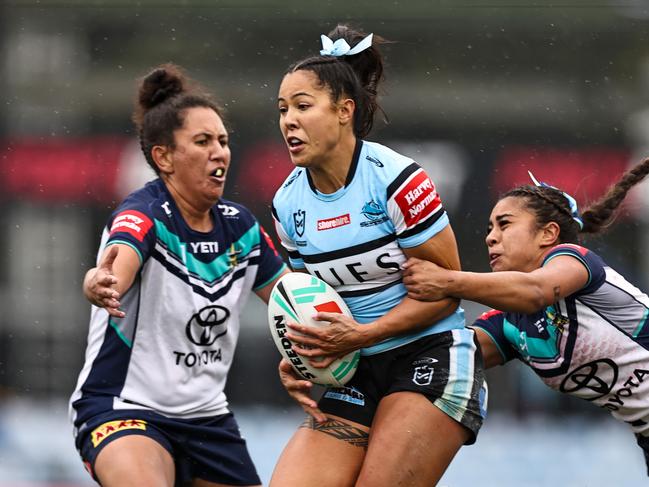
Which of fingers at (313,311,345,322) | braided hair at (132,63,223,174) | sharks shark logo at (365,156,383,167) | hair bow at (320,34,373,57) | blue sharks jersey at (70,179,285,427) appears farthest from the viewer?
braided hair at (132,63,223,174)

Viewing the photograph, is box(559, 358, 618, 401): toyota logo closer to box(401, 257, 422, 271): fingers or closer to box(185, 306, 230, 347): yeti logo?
box(401, 257, 422, 271): fingers

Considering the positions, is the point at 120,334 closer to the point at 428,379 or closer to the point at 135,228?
the point at 135,228

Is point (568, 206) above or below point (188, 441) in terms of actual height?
above

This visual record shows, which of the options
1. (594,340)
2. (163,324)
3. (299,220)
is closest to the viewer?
(299,220)

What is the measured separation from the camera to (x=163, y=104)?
18.1ft

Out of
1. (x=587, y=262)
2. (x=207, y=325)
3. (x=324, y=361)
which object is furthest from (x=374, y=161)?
(x=207, y=325)

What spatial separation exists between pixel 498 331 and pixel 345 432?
0.94 m

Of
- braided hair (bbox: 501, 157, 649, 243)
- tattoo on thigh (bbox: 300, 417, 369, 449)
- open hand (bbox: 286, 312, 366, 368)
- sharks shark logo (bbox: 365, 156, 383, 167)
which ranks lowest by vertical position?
tattoo on thigh (bbox: 300, 417, 369, 449)

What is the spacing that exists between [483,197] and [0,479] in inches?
201

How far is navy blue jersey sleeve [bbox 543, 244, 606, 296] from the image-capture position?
474cm

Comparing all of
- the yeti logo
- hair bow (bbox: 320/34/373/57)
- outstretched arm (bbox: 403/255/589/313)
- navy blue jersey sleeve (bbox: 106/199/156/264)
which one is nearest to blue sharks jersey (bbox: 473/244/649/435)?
outstretched arm (bbox: 403/255/589/313)

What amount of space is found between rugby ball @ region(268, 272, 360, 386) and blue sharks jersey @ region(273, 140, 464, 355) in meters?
0.08

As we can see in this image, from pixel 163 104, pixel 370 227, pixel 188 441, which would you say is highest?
pixel 163 104

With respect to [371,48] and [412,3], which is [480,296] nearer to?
[371,48]
